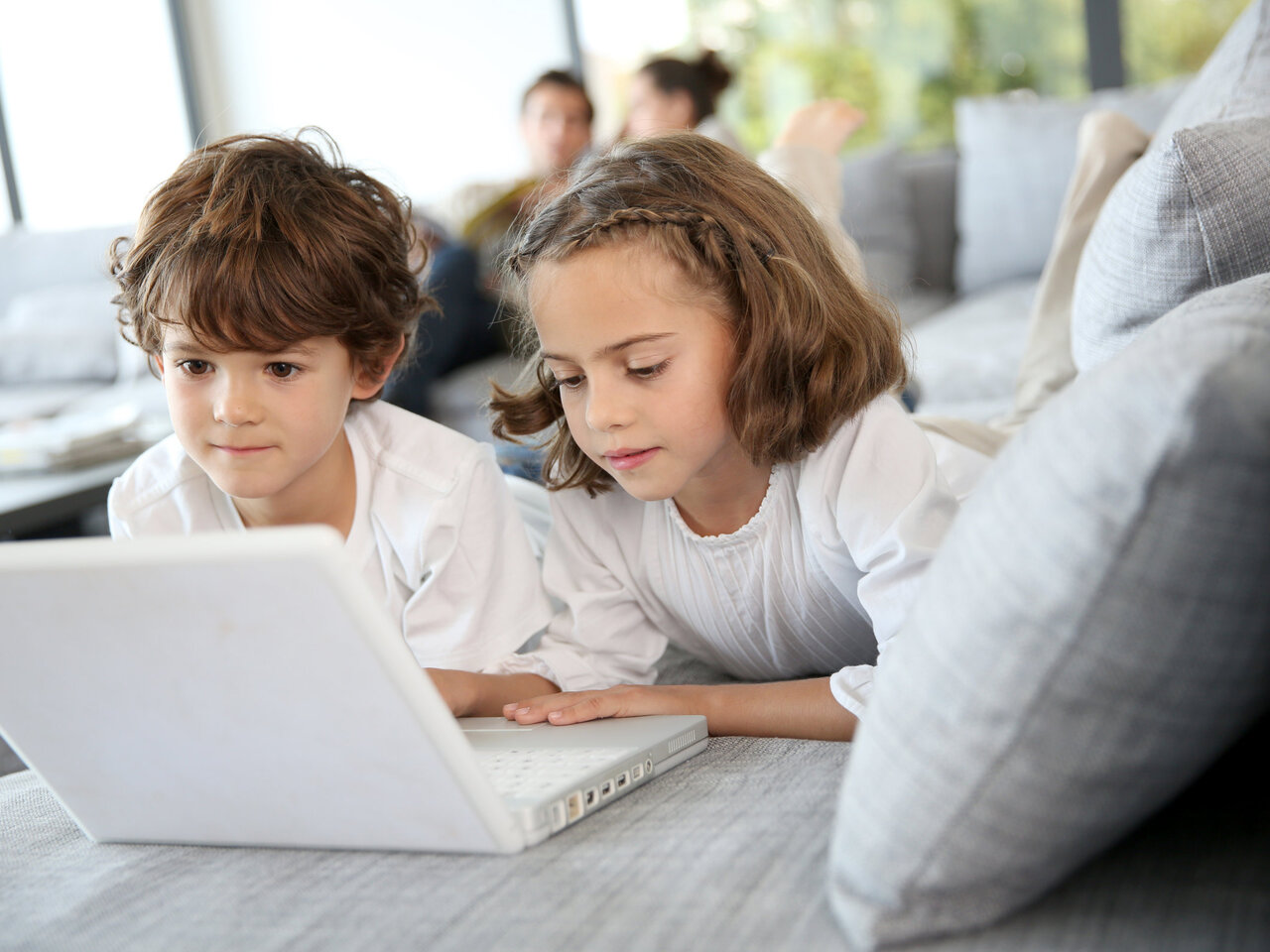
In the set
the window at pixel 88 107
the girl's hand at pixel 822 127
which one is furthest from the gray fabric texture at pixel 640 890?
the window at pixel 88 107

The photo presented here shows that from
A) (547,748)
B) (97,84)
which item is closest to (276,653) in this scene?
(547,748)

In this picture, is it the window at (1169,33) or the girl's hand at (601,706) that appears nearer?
the girl's hand at (601,706)

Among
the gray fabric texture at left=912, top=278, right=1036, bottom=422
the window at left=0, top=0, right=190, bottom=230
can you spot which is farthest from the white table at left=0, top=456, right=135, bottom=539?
the window at left=0, top=0, right=190, bottom=230

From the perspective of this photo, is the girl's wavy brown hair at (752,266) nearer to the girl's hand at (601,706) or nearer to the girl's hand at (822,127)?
the girl's hand at (601,706)

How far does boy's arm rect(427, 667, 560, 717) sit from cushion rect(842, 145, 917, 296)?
2.40 m

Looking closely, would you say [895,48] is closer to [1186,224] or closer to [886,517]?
[1186,224]

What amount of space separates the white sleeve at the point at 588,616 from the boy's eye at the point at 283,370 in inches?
11.2

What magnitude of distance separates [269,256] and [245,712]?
0.58 metres

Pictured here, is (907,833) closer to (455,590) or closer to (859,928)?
(859,928)

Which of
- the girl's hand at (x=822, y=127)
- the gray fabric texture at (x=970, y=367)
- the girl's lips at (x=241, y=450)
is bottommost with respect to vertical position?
the gray fabric texture at (x=970, y=367)

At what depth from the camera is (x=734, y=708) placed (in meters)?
1.00

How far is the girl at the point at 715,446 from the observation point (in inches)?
40.0

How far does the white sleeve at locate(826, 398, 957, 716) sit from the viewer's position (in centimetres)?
98

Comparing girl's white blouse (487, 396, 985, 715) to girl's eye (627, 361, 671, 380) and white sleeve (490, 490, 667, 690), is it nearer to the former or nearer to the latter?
white sleeve (490, 490, 667, 690)
